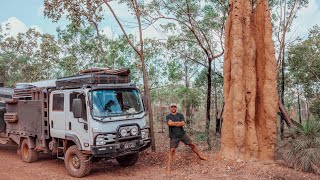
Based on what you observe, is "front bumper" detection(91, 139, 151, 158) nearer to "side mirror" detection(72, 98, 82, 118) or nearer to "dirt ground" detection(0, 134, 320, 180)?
"dirt ground" detection(0, 134, 320, 180)

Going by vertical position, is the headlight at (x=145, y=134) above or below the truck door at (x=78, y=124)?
below

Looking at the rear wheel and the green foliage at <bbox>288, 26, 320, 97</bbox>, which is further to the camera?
the green foliage at <bbox>288, 26, 320, 97</bbox>

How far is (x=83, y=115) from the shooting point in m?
9.05

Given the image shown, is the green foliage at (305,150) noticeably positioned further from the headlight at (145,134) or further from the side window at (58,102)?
the side window at (58,102)

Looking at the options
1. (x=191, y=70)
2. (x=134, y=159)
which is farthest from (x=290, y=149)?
(x=191, y=70)

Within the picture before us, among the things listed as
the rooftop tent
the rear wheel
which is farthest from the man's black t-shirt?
the rear wheel

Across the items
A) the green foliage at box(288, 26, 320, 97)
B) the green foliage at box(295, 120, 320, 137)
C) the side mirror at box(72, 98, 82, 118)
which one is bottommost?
the green foliage at box(295, 120, 320, 137)

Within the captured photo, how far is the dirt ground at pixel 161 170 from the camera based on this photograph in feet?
28.7

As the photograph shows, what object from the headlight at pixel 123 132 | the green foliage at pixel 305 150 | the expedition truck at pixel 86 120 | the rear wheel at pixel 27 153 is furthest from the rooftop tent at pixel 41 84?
the green foliage at pixel 305 150

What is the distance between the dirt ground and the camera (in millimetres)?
8758

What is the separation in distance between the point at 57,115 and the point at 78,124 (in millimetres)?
1243

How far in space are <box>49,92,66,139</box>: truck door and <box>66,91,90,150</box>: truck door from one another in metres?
0.30

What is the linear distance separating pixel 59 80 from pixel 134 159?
11.5 feet

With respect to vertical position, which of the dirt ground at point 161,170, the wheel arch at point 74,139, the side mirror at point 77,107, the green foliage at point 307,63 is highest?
the green foliage at point 307,63
